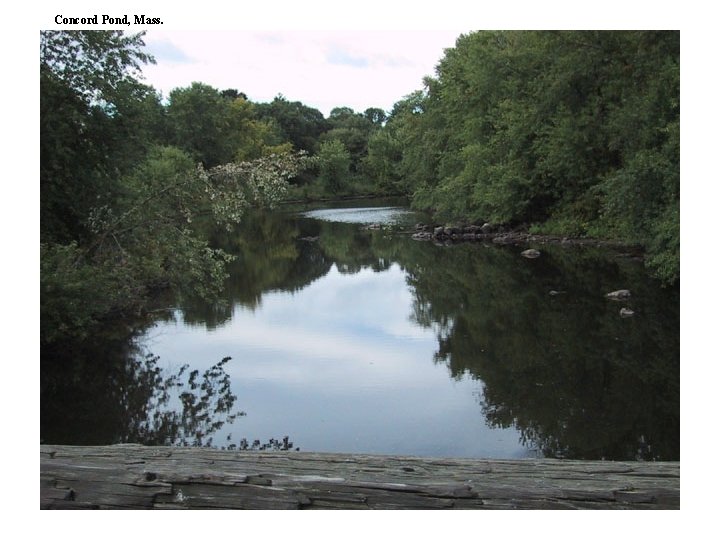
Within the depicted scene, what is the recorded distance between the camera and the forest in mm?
12031

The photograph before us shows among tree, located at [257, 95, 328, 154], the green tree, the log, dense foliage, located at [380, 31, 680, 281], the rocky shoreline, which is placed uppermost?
tree, located at [257, 95, 328, 154]

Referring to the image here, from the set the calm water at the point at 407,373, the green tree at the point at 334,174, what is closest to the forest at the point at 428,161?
the calm water at the point at 407,373

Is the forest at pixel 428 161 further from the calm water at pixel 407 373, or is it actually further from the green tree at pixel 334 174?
the green tree at pixel 334 174

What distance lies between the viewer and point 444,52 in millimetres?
36906

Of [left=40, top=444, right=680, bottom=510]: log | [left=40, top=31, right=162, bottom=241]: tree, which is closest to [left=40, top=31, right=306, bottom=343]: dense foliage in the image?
[left=40, top=31, right=162, bottom=241]: tree

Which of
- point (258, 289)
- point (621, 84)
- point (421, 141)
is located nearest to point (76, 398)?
point (258, 289)

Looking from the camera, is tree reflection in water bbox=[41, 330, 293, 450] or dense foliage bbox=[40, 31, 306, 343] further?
dense foliage bbox=[40, 31, 306, 343]

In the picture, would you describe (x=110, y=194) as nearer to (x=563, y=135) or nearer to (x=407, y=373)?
(x=407, y=373)

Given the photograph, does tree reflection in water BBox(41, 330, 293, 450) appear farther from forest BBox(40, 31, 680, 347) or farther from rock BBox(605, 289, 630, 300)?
rock BBox(605, 289, 630, 300)

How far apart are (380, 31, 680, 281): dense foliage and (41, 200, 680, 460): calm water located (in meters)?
2.62

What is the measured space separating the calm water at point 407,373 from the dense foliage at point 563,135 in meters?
2.62

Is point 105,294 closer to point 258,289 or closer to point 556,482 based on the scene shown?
point 258,289

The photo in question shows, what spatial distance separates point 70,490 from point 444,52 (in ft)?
116

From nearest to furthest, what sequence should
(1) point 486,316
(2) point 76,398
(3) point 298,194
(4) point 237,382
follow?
(2) point 76,398, (4) point 237,382, (1) point 486,316, (3) point 298,194
